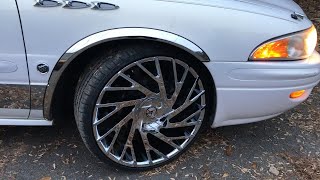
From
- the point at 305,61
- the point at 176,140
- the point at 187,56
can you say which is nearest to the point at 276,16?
the point at 305,61

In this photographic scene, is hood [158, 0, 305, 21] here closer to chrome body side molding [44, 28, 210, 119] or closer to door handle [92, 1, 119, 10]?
chrome body side molding [44, 28, 210, 119]

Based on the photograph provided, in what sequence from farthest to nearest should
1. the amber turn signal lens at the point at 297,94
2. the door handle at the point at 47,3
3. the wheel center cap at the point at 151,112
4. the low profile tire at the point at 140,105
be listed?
the amber turn signal lens at the point at 297,94 → the wheel center cap at the point at 151,112 → the low profile tire at the point at 140,105 → the door handle at the point at 47,3

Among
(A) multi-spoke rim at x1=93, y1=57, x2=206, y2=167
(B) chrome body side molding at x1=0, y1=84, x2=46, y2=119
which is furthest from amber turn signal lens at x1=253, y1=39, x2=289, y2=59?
(B) chrome body side molding at x1=0, y1=84, x2=46, y2=119

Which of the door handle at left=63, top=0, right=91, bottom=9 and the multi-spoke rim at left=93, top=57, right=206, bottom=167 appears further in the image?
the multi-spoke rim at left=93, top=57, right=206, bottom=167

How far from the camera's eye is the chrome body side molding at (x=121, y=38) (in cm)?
230

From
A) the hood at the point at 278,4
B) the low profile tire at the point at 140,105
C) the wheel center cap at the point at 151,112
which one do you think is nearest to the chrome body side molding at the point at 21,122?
the low profile tire at the point at 140,105

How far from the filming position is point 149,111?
8.45ft

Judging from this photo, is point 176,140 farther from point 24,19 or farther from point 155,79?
point 24,19

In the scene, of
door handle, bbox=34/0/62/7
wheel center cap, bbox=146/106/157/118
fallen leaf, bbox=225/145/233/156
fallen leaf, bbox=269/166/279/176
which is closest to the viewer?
door handle, bbox=34/0/62/7

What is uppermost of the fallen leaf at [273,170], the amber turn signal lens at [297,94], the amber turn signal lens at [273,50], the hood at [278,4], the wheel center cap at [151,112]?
the hood at [278,4]

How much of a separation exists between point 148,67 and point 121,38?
0.89ft

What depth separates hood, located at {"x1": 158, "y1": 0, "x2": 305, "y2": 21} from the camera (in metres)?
2.42

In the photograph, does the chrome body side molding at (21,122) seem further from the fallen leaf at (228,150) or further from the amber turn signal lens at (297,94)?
the amber turn signal lens at (297,94)

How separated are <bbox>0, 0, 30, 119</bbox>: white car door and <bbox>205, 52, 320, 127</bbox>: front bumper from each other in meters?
1.07
